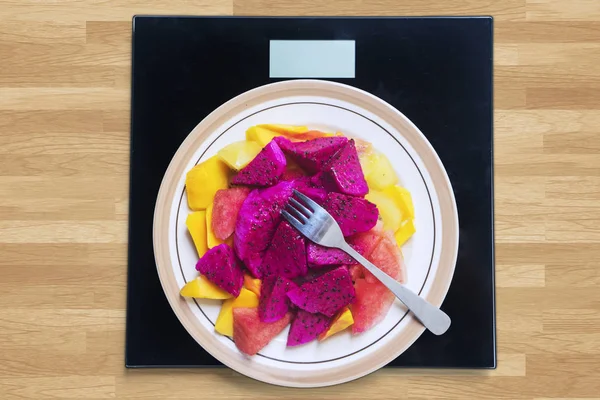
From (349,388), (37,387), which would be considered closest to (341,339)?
(349,388)

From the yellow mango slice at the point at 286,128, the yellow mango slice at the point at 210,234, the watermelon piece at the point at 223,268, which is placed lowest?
the watermelon piece at the point at 223,268

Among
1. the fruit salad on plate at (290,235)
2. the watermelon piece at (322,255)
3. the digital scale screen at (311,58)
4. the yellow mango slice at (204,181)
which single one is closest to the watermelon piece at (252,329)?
the fruit salad on plate at (290,235)

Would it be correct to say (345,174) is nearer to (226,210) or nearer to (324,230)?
(324,230)

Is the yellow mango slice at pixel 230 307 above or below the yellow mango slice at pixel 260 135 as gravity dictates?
below

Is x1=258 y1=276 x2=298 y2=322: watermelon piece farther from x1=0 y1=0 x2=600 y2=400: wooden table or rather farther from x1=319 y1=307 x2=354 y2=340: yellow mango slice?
x1=0 y1=0 x2=600 y2=400: wooden table

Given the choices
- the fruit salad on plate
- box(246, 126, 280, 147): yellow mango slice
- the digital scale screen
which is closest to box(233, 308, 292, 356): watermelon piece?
the fruit salad on plate

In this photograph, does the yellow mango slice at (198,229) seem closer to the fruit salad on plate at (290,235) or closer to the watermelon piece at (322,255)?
the fruit salad on plate at (290,235)

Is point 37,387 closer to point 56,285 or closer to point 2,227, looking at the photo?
point 56,285
